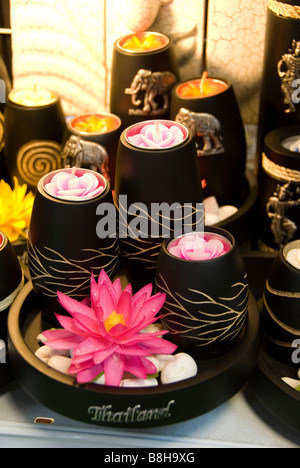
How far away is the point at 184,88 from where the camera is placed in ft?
2.89

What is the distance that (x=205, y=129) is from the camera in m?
0.83

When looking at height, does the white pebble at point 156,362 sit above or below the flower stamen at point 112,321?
Result: below

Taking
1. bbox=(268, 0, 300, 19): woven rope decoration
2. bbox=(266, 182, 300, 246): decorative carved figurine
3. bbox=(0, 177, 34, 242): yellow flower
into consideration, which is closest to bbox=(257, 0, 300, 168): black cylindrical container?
bbox=(268, 0, 300, 19): woven rope decoration

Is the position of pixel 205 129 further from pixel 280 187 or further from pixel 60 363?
pixel 60 363

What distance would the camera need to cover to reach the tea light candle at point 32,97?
2.98 ft

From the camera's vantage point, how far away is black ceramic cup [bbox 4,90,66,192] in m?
0.89

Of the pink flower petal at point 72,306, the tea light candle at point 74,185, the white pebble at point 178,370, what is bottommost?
the white pebble at point 178,370

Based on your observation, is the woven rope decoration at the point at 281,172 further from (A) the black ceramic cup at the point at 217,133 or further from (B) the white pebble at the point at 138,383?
(B) the white pebble at the point at 138,383

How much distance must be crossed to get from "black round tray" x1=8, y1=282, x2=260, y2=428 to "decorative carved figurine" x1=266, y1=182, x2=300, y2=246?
23 cm

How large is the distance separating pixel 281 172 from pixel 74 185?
10.7 inches

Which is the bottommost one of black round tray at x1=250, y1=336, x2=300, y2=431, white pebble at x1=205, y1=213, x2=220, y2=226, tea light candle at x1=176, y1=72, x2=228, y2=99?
black round tray at x1=250, y1=336, x2=300, y2=431

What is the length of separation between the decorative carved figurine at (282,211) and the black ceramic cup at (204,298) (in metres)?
0.19

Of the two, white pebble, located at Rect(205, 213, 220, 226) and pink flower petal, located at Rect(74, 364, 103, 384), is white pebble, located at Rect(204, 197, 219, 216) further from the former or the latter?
pink flower petal, located at Rect(74, 364, 103, 384)

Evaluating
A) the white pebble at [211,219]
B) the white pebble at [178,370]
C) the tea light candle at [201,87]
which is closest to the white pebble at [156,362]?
the white pebble at [178,370]
